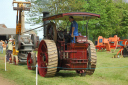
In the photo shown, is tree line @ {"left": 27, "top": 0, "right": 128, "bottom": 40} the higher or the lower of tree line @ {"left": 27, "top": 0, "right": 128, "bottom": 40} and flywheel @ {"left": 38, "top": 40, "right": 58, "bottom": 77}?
the higher

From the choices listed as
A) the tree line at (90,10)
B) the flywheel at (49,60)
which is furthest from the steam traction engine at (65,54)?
the tree line at (90,10)

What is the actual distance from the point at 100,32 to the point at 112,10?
4.55 metres

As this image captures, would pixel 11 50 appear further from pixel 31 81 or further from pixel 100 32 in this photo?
pixel 100 32

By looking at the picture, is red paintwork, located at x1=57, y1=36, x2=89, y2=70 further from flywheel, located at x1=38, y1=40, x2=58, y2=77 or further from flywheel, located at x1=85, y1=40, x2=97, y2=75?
flywheel, located at x1=38, y1=40, x2=58, y2=77

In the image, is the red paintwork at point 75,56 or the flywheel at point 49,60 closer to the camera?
the flywheel at point 49,60

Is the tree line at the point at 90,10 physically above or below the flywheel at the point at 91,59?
above

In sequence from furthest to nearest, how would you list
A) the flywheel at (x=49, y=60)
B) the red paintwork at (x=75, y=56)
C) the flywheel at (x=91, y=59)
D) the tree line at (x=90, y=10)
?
the tree line at (x=90, y=10), the flywheel at (x=91, y=59), the red paintwork at (x=75, y=56), the flywheel at (x=49, y=60)

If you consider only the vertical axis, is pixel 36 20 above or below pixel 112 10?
below

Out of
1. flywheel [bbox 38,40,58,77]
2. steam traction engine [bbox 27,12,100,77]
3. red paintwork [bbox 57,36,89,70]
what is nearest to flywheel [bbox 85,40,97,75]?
steam traction engine [bbox 27,12,100,77]

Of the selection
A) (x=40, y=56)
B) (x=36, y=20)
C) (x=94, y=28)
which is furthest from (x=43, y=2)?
(x=40, y=56)

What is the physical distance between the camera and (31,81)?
7590 millimetres

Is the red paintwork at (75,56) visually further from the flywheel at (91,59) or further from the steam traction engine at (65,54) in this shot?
the flywheel at (91,59)

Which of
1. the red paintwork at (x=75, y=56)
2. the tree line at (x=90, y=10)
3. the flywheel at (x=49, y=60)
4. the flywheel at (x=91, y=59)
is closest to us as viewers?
the flywheel at (x=49, y=60)

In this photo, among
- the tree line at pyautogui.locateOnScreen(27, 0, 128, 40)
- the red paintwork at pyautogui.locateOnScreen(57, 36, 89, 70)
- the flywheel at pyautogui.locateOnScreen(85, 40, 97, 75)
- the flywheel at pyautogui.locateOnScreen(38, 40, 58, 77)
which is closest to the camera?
the flywheel at pyautogui.locateOnScreen(38, 40, 58, 77)
